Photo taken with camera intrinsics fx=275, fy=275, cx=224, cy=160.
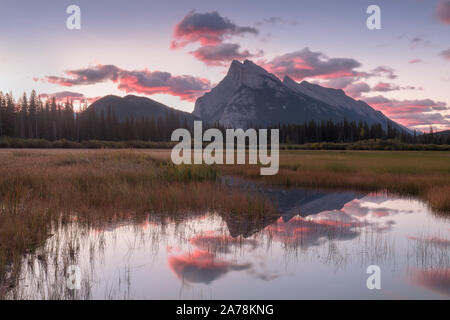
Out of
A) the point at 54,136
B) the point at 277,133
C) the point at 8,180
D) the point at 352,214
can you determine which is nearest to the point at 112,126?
the point at 54,136

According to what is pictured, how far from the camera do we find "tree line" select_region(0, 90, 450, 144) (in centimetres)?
9831

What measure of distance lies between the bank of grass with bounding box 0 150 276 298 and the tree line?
9279 cm

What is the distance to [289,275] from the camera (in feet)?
21.4

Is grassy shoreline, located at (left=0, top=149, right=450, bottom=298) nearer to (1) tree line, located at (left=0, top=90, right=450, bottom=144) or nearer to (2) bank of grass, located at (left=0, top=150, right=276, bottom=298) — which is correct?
(2) bank of grass, located at (left=0, top=150, right=276, bottom=298)

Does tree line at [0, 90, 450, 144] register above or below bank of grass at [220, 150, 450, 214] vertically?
above

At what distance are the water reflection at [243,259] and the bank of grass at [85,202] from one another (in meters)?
0.54

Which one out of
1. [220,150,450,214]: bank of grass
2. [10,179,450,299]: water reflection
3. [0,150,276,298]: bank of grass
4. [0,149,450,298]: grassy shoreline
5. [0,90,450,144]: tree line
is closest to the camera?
[10,179,450,299]: water reflection

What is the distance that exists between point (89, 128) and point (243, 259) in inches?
4893

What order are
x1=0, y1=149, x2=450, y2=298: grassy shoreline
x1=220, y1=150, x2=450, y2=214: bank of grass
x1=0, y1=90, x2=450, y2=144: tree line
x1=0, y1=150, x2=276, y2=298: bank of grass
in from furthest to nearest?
1. x1=0, y1=90, x2=450, y2=144: tree line
2. x1=220, y1=150, x2=450, y2=214: bank of grass
3. x1=0, y1=149, x2=450, y2=298: grassy shoreline
4. x1=0, y1=150, x2=276, y2=298: bank of grass

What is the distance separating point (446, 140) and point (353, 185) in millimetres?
119532

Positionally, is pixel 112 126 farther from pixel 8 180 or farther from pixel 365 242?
pixel 365 242

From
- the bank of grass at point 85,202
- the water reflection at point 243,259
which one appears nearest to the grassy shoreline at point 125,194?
the bank of grass at point 85,202

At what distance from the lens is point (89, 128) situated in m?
116

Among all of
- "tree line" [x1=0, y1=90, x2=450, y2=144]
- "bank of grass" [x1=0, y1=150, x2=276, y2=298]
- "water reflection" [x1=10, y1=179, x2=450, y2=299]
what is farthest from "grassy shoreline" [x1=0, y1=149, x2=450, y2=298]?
"tree line" [x1=0, y1=90, x2=450, y2=144]
